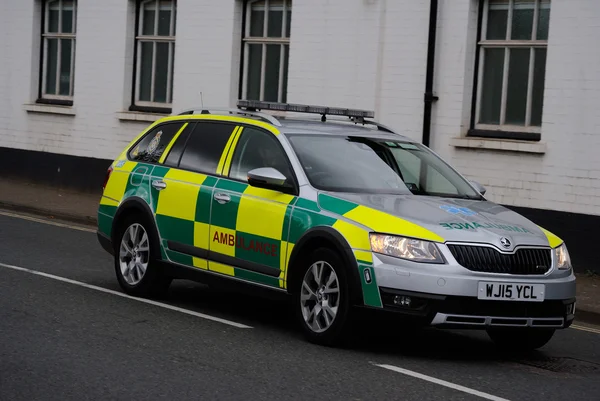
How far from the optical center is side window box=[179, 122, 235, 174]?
10047 mm

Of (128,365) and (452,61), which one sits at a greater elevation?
(452,61)

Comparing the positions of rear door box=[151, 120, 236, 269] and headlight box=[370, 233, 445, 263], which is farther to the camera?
rear door box=[151, 120, 236, 269]

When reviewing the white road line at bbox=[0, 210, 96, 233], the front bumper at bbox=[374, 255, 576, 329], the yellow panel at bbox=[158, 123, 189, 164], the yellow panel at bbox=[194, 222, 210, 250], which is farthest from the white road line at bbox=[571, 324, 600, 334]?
the white road line at bbox=[0, 210, 96, 233]

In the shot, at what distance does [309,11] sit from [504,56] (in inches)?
142

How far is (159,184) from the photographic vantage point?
10398 mm

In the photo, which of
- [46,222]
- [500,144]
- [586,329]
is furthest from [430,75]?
[586,329]

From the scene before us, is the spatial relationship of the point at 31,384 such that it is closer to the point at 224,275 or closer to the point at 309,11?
the point at 224,275

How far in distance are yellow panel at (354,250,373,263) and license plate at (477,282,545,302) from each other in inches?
30.0

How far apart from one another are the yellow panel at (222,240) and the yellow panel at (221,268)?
11 centimetres

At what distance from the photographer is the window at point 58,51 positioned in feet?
75.6

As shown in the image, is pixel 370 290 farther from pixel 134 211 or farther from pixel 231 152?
pixel 134 211

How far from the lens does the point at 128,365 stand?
24.9 feet

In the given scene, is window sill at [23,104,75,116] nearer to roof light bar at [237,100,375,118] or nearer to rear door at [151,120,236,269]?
rear door at [151,120,236,269]

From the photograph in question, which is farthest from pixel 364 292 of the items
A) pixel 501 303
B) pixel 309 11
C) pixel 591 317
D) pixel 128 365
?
pixel 309 11
